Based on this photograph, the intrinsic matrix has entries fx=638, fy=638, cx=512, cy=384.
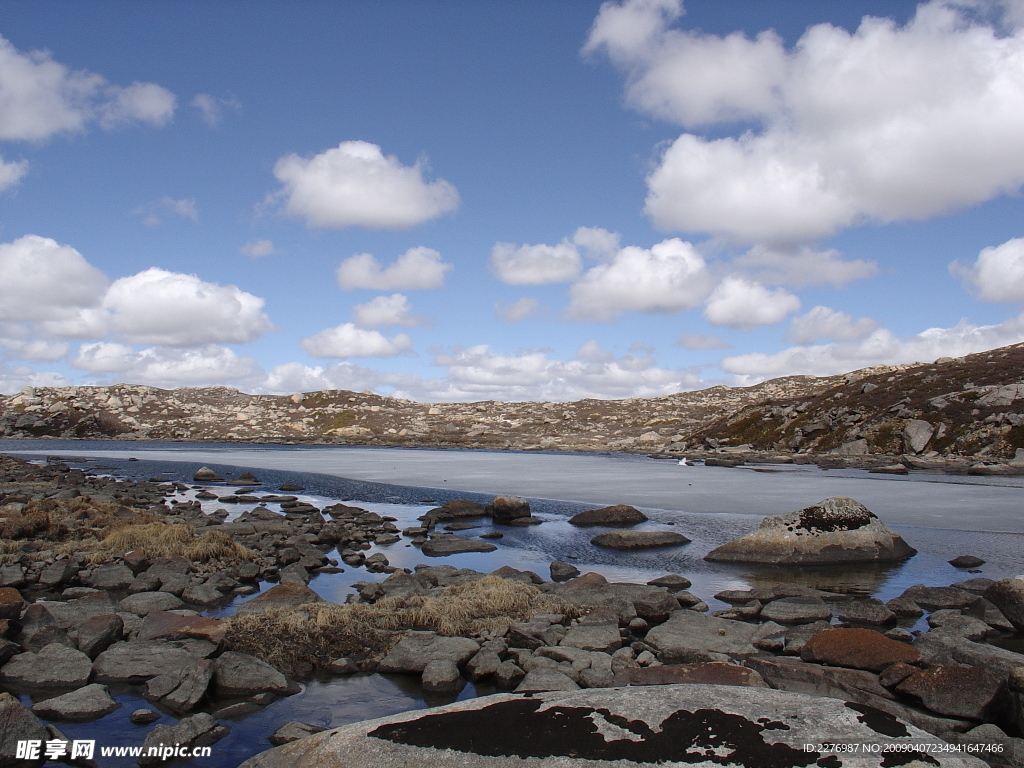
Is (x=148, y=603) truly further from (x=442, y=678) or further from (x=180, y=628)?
(x=442, y=678)

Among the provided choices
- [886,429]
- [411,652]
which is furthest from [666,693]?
[886,429]

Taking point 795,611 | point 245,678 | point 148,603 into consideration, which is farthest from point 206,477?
point 795,611

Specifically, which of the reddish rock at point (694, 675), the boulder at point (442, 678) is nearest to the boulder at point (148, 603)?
the boulder at point (442, 678)

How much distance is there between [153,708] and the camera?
11.0 meters

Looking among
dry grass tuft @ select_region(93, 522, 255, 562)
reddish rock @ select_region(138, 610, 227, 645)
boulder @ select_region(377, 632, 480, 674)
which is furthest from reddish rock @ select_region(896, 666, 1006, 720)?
dry grass tuft @ select_region(93, 522, 255, 562)

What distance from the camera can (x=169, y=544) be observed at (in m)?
23.5

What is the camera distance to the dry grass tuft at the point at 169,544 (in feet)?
74.8

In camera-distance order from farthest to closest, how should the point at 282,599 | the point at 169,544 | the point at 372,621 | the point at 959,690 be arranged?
the point at 169,544 < the point at 282,599 < the point at 372,621 < the point at 959,690

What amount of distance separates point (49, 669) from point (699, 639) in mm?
13085

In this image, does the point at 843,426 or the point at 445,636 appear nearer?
the point at 445,636

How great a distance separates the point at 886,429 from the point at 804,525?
2926 inches

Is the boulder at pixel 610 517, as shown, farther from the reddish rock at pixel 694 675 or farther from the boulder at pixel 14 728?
the boulder at pixel 14 728

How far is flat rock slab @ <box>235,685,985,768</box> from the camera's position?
21.7 feet

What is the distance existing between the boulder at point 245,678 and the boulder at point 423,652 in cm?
199
